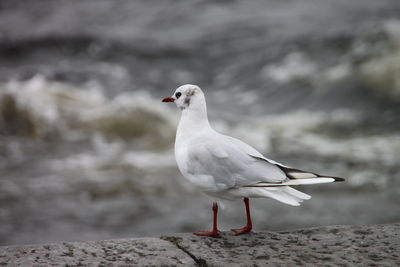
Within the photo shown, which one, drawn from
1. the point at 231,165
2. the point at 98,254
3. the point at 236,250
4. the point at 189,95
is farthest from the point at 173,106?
the point at 98,254

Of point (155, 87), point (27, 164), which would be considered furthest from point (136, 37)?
point (27, 164)

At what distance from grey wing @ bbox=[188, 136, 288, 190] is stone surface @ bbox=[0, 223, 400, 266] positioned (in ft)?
1.01

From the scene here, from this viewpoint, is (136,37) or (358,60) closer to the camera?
(358,60)

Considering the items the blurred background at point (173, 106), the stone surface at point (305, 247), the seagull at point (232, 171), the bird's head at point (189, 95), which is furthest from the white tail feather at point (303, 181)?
the blurred background at point (173, 106)

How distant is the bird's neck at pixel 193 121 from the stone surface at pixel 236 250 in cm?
56

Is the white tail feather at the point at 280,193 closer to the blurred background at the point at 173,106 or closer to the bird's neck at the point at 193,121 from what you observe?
the bird's neck at the point at 193,121

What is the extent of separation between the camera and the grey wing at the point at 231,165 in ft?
10.4

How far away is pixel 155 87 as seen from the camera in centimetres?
1084

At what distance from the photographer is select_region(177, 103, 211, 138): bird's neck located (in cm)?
343

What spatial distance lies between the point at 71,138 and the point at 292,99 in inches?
137

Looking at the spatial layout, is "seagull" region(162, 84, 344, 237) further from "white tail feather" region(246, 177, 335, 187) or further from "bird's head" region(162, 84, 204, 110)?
"bird's head" region(162, 84, 204, 110)

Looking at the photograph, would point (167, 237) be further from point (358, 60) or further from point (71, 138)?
point (358, 60)

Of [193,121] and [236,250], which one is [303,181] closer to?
[236,250]

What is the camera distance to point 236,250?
9.99 ft
